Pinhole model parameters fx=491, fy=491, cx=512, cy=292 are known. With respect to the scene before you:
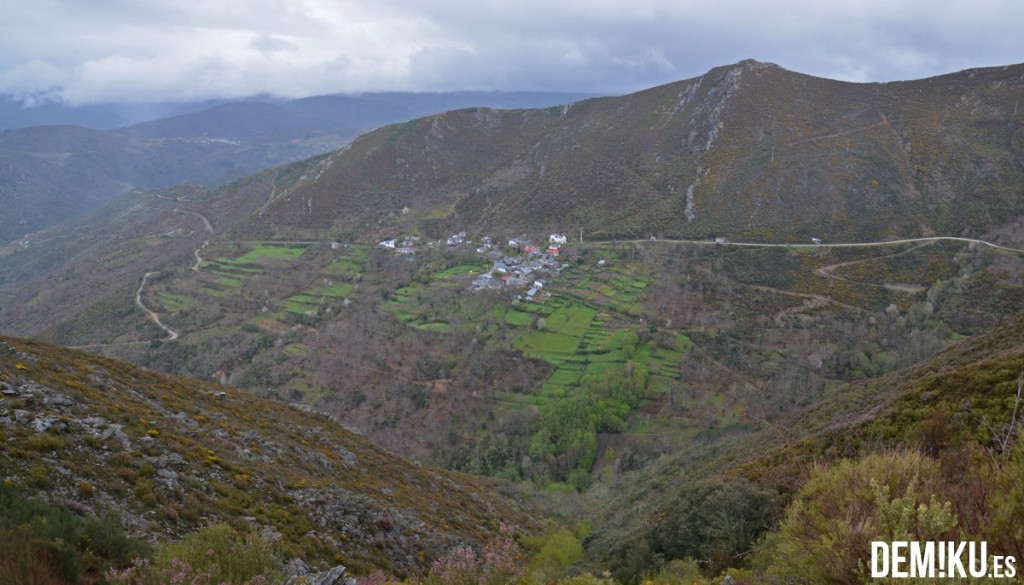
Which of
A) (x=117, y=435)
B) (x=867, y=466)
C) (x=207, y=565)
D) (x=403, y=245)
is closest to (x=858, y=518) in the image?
(x=867, y=466)

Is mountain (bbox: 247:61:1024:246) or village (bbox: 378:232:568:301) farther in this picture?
village (bbox: 378:232:568:301)

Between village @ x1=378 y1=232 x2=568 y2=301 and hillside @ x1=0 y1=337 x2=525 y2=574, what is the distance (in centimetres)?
4397

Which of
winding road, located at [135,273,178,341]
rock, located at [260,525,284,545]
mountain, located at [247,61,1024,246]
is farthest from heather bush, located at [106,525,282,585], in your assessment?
mountain, located at [247,61,1024,246]

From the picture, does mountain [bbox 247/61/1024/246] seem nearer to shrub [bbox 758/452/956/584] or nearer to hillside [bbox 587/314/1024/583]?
hillside [bbox 587/314/1024/583]

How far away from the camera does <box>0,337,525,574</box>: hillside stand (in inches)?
362

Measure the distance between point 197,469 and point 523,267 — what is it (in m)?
59.8

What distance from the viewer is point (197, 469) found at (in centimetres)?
1184

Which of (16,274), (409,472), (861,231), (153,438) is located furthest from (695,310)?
(16,274)

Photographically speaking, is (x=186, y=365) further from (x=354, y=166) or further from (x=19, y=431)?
(x=354, y=166)

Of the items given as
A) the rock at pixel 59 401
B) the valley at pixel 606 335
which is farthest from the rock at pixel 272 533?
the rock at pixel 59 401

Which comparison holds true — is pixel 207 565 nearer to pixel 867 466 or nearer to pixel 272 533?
pixel 272 533

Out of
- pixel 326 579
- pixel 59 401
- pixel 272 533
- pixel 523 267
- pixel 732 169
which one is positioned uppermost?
pixel 732 169

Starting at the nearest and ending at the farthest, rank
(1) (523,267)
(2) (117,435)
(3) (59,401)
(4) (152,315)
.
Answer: (2) (117,435) < (3) (59,401) < (4) (152,315) < (1) (523,267)

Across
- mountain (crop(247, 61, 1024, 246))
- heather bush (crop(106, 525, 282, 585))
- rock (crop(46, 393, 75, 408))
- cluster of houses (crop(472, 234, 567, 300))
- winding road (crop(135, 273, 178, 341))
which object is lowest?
winding road (crop(135, 273, 178, 341))
